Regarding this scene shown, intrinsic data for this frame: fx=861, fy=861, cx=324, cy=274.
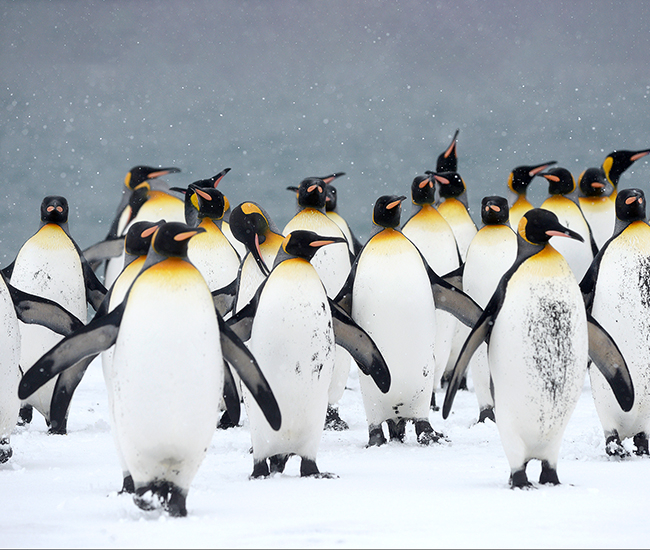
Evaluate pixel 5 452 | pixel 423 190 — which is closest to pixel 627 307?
pixel 423 190

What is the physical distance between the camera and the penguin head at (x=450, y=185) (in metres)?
7.50

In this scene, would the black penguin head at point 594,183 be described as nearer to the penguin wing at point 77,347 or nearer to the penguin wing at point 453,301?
the penguin wing at point 453,301

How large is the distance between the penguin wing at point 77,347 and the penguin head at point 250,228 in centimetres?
174

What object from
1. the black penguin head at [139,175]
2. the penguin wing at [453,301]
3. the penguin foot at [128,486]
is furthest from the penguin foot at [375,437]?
the black penguin head at [139,175]

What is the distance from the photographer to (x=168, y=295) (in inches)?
113

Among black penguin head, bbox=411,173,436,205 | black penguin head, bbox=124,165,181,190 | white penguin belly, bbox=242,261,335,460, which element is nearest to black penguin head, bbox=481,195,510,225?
black penguin head, bbox=411,173,436,205

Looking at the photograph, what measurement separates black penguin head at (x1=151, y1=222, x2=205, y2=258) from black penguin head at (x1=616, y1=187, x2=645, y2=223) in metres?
2.37

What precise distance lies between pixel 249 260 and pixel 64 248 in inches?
55.1

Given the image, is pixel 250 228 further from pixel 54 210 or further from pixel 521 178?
pixel 521 178

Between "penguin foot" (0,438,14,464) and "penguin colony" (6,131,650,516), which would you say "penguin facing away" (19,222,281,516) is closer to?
"penguin colony" (6,131,650,516)

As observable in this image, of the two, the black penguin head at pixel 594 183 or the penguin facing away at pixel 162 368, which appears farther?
the black penguin head at pixel 594 183

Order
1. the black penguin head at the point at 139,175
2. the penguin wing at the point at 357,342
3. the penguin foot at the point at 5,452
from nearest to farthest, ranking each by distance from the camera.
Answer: the penguin foot at the point at 5,452 → the penguin wing at the point at 357,342 → the black penguin head at the point at 139,175

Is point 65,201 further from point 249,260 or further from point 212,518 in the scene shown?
point 212,518

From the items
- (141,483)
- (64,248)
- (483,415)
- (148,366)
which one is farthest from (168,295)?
(483,415)
